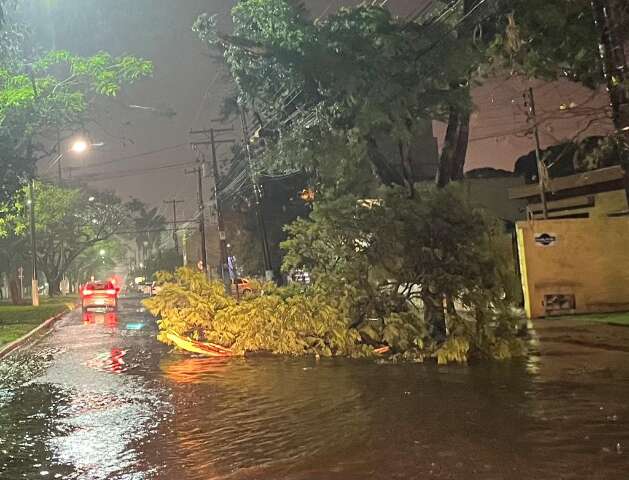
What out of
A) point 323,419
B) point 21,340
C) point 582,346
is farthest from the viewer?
point 21,340

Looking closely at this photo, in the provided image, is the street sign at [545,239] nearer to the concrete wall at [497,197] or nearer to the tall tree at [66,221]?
the concrete wall at [497,197]

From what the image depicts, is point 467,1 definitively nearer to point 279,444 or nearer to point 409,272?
point 409,272

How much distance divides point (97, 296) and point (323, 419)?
94.1ft

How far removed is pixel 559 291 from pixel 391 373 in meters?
8.68

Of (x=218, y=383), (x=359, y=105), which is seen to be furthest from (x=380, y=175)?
(x=218, y=383)

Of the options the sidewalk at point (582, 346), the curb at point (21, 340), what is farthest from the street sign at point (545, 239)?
the curb at point (21, 340)

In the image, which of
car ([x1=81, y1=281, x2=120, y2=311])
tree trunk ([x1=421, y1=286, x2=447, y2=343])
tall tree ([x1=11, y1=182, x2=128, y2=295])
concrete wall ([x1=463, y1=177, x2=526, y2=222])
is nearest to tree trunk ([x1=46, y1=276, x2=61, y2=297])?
tall tree ([x1=11, y1=182, x2=128, y2=295])

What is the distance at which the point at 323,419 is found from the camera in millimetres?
7613

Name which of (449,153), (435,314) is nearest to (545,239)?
(449,153)

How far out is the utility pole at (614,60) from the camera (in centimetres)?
752

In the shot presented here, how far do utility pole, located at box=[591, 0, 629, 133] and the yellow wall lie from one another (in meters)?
10.0

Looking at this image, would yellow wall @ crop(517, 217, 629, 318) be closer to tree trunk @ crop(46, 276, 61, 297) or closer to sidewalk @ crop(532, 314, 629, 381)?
sidewalk @ crop(532, 314, 629, 381)

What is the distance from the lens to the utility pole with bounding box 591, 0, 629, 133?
7523mm

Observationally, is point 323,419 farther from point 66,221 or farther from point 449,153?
point 66,221
